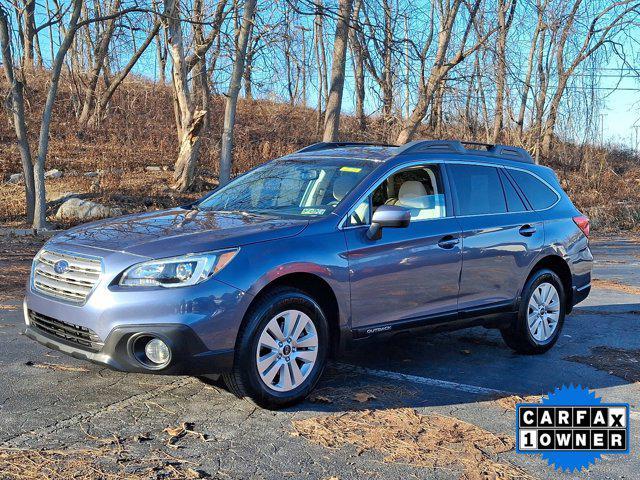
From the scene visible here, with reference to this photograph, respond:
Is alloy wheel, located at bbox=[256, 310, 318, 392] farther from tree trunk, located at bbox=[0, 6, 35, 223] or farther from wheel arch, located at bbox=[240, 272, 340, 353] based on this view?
tree trunk, located at bbox=[0, 6, 35, 223]

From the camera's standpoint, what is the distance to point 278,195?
19.6ft

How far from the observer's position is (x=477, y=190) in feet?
21.4

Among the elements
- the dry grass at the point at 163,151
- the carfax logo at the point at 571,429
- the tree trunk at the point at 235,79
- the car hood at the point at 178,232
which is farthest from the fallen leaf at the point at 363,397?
the dry grass at the point at 163,151

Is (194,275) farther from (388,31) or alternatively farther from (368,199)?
(388,31)

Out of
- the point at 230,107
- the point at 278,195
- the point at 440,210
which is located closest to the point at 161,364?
the point at 278,195

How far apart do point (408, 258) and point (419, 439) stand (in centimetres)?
154

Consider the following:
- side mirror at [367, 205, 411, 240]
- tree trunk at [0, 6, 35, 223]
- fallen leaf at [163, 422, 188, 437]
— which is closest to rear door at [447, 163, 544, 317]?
side mirror at [367, 205, 411, 240]

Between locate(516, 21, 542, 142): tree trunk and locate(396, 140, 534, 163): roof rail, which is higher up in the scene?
locate(516, 21, 542, 142): tree trunk

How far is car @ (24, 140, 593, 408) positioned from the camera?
15.0ft

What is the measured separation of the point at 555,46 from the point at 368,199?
27.7 meters

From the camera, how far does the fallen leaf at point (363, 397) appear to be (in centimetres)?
519

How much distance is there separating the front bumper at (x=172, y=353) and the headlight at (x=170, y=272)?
27cm

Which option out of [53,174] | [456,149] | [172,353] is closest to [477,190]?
[456,149]

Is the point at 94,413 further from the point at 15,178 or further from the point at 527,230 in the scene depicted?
the point at 15,178
